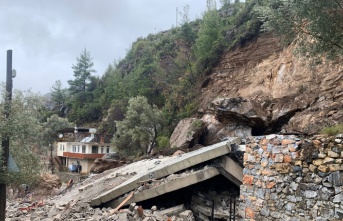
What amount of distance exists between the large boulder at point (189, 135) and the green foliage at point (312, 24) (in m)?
12.2

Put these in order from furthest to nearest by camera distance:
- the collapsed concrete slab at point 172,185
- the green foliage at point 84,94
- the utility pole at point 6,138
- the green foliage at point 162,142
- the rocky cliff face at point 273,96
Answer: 1. the green foliage at point 84,94
2. the green foliage at point 162,142
3. the rocky cliff face at point 273,96
4. the collapsed concrete slab at point 172,185
5. the utility pole at point 6,138

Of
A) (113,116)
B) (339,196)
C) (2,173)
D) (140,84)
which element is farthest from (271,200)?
(113,116)

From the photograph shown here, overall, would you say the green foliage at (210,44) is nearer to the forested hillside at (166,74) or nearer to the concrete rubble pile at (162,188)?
the forested hillside at (166,74)

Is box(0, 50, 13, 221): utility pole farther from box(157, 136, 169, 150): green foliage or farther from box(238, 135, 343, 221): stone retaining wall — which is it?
box(157, 136, 169, 150): green foliage

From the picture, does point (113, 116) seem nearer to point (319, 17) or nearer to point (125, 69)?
point (125, 69)

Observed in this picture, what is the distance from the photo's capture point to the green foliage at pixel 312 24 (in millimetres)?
10234

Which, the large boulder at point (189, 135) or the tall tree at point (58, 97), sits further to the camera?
the tall tree at point (58, 97)

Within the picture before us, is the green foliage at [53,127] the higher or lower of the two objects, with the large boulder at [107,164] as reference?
higher

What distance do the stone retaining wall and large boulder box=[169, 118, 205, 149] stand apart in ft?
48.9

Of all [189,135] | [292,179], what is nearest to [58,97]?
[189,135]

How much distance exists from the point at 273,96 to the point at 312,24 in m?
12.1

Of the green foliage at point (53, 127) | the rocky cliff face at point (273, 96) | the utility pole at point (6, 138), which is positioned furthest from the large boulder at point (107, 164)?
the green foliage at point (53, 127)

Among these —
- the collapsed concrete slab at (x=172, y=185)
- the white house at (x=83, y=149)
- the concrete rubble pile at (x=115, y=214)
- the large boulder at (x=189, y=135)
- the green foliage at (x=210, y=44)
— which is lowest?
the white house at (x=83, y=149)

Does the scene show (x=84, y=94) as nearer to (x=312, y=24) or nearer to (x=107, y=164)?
(x=107, y=164)
